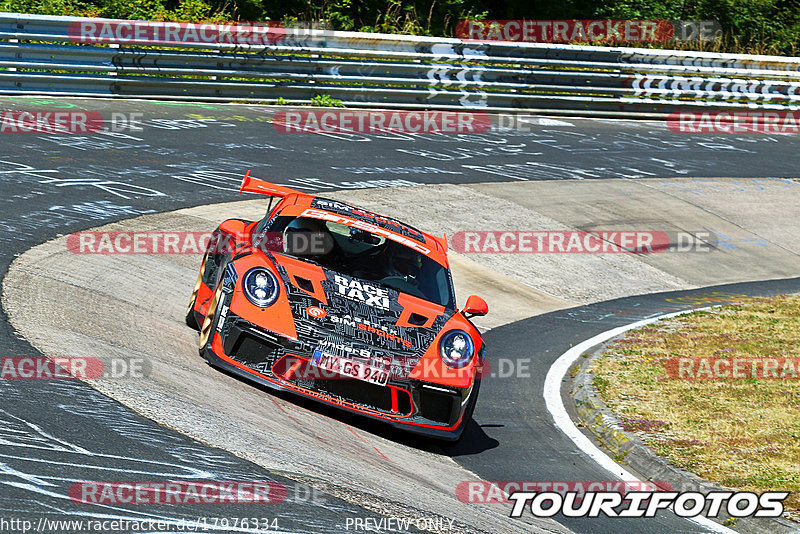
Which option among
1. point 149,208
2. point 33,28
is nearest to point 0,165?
point 149,208

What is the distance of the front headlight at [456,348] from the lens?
23.1 feet

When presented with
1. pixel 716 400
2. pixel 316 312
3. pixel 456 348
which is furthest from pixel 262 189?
pixel 716 400

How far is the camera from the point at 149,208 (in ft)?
40.8

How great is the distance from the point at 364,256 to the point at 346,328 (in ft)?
4.22

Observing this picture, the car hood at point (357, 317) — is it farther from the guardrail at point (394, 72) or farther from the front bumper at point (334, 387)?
the guardrail at point (394, 72)

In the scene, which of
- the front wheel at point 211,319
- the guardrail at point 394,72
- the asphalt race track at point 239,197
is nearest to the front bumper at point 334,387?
the front wheel at point 211,319

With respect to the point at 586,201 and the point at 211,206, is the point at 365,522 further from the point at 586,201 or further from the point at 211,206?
the point at 586,201

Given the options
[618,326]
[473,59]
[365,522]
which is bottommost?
[618,326]

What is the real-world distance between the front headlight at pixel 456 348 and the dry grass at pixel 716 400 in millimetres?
1564

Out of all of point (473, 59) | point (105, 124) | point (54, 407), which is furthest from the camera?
point (473, 59)

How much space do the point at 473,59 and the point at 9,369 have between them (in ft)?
52.4

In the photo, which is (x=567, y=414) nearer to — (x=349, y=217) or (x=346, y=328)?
(x=349, y=217)

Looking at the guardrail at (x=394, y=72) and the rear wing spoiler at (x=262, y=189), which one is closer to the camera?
the rear wing spoiler at (x=262, y=189)

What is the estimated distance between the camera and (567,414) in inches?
339
